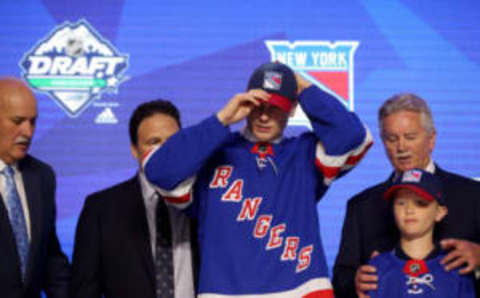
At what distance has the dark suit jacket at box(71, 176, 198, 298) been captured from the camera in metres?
2.36

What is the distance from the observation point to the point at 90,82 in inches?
146

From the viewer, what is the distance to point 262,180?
2096mm

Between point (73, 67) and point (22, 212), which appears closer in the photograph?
point (22, 212)

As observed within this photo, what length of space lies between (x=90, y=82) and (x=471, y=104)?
1843mm

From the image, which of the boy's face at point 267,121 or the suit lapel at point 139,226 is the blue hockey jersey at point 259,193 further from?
the suit lapel at point 139,226

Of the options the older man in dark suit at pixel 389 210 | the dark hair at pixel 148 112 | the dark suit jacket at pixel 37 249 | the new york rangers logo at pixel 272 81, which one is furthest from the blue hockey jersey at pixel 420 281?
the dark suit jacket at pixel 37 249

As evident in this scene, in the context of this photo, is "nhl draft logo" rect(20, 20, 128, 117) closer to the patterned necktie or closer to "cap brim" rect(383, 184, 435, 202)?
the patterned necktie

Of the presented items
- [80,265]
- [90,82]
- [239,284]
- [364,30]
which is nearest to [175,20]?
[90,82]

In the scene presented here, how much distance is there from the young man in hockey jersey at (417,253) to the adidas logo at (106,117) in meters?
1.79

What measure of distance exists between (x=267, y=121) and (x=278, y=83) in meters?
0.11

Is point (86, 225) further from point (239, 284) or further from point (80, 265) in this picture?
point (239, 284)

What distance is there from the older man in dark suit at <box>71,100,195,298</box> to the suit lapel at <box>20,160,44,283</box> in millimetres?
132

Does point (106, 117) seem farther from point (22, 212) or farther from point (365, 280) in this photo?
point (365, 280)

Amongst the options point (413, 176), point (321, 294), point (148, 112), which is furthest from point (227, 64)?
point (321, 294)
